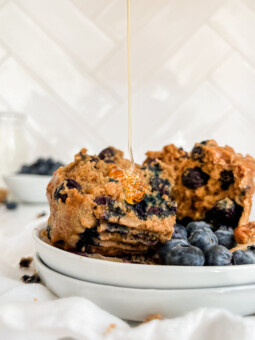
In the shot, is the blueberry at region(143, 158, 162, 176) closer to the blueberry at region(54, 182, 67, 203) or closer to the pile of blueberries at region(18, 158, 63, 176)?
the blueberry at region(54, 182, 67, 203)

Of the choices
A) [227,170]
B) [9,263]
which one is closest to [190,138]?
[227,170]

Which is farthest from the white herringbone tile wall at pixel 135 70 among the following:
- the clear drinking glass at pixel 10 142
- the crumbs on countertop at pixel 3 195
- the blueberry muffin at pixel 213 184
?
the blueberry muffin at pixel 213 184

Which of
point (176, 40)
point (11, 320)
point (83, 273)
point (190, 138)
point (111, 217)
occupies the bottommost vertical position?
point (11, 320)

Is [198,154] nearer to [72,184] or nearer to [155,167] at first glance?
[155,167]

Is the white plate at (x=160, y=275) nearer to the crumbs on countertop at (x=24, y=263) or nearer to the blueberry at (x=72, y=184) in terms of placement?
the blueberry at (x=72, y=184)

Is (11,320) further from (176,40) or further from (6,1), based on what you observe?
(6,1)

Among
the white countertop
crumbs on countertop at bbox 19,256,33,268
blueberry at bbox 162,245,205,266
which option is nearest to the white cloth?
blueberry at bbox 162,245,205,266

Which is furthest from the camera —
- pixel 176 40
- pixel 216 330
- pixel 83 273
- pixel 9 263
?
pixel 176 40
